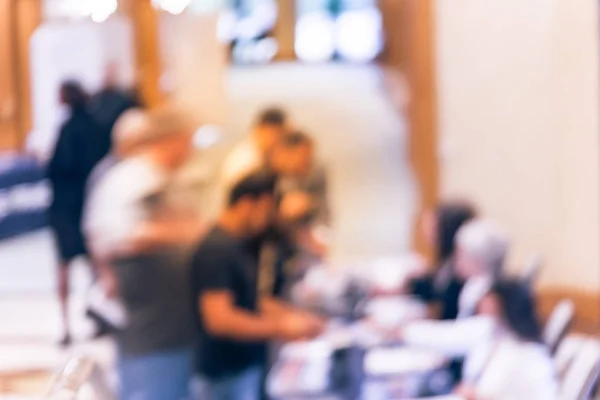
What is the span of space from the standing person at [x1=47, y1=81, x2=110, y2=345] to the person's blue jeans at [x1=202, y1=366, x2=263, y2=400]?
725 mm

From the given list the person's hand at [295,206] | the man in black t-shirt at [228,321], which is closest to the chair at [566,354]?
the man in black t-shirt at [228,321]

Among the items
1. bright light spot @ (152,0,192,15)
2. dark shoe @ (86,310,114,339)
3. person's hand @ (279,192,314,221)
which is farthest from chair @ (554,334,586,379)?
bright light spot @ (152,0,192,15)

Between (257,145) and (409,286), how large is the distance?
31.9 inches

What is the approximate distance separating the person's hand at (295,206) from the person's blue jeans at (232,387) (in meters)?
0.66

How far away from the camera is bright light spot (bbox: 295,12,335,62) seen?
5.76m

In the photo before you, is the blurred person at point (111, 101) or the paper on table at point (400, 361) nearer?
the paper on table at point (400, 361)

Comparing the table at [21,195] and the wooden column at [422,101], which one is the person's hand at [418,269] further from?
the table at [21,195]

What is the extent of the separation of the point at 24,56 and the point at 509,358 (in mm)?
1407

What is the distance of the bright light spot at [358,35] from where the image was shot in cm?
546

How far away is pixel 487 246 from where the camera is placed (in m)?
1.93

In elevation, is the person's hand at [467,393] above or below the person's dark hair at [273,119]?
below

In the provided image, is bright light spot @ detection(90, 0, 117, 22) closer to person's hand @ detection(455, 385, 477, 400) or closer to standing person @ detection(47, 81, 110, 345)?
standing person @ detection(47, 81, 110, 345)

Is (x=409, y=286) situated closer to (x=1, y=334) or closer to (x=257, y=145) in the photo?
(x=257, y=145)

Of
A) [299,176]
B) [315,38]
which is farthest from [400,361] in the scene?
[315,38]
